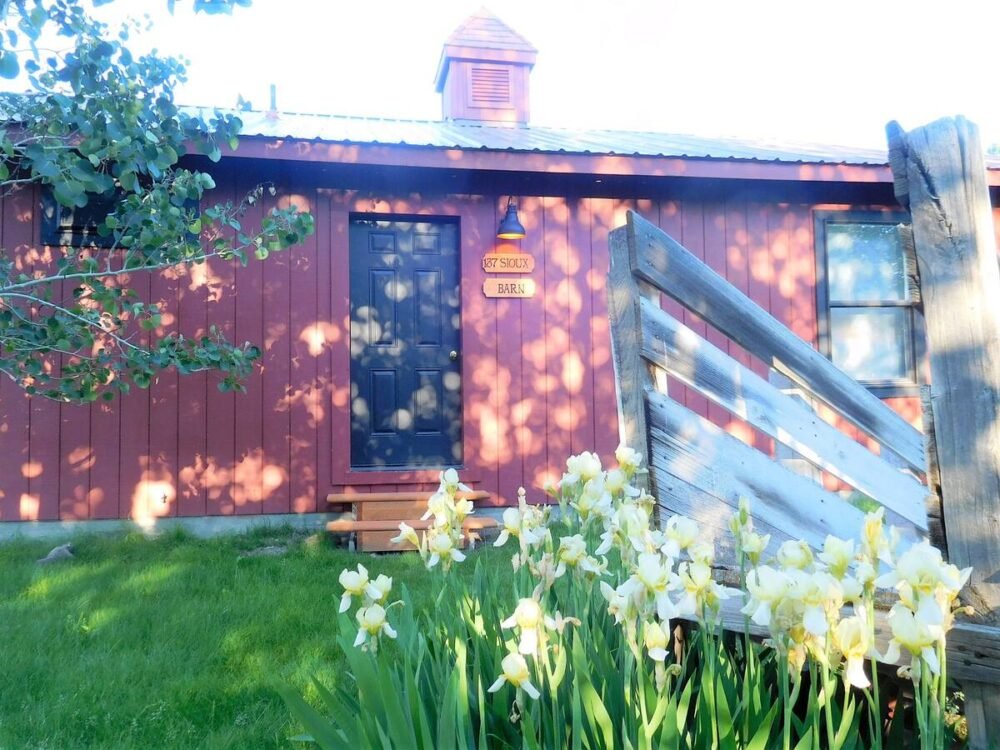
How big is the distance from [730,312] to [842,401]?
0.40 m

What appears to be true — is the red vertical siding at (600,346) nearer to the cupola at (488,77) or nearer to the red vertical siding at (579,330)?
the red vertical siding at (579,330)

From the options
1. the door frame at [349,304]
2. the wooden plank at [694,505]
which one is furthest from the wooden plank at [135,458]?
the wooden plank at [694,505]

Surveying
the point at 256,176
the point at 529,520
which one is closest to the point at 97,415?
the point at 256,176

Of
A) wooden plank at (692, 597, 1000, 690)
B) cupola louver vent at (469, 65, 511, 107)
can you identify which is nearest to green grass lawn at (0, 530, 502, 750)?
wooden plank at (692, 597, 1000, 690)

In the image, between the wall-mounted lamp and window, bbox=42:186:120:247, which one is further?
the wall-mounted lamp

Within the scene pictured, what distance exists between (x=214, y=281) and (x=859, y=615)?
5.56 metres

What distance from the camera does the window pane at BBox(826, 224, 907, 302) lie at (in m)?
6.97

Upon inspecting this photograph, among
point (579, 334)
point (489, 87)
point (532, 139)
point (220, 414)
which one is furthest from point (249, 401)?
point (489, 87)

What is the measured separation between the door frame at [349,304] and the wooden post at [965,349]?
4798 mm

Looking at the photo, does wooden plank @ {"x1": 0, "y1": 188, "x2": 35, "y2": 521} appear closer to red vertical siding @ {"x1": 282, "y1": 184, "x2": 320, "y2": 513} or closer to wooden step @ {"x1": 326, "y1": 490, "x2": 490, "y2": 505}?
red vertical siding @ {"x1": 282, "y1": 184, "x2": 320, "y2": 513}

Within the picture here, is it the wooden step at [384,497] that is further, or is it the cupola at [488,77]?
the cupola at [488,77]

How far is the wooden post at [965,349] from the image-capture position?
143 cm

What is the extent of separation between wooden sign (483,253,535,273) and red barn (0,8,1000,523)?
0.04 feet

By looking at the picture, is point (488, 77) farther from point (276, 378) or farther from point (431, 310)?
point (276, 378)
